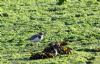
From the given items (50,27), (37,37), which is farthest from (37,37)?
(50,27)

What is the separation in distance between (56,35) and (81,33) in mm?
869

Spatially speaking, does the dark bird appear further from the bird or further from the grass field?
the grass field

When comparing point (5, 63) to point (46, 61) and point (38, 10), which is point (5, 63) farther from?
point (38, 10)

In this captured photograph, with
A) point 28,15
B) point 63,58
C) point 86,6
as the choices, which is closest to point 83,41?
point 63,58

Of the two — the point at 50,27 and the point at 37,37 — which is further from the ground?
the point at 37,37

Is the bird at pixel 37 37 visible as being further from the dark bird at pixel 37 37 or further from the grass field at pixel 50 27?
the grass field at pixel 50 27

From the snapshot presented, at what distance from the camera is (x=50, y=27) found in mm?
18203

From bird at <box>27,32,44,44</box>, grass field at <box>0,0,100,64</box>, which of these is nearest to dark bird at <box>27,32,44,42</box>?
bird at <box>27,32,44,44</box>

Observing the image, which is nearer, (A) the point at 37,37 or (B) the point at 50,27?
(A) the point at 37,37

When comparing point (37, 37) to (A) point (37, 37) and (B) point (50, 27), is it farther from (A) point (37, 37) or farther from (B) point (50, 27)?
(B) point (50, 27)

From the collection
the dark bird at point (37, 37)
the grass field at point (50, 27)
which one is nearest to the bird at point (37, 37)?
the dark bird at point (37, 37)

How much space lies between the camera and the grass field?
1438 cm

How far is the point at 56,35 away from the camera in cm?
1702

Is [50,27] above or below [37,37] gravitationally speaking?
below
